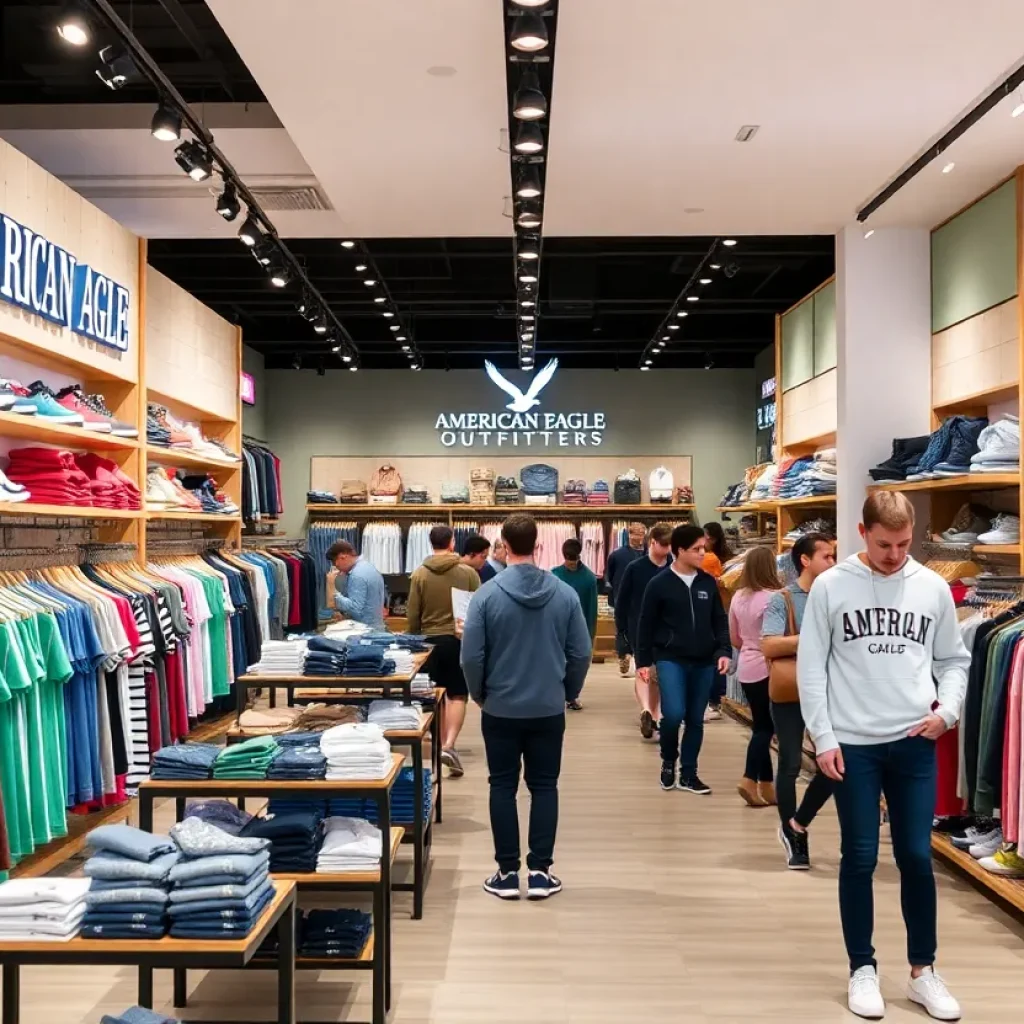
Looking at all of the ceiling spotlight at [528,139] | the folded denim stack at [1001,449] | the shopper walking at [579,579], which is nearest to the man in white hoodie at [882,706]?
the folded denim stack at [1001,449]

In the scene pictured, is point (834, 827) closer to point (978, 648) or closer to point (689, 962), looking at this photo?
point (978, 648)

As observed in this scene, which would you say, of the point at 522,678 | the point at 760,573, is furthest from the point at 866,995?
the point at 760,573

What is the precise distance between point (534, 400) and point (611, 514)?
1.91m

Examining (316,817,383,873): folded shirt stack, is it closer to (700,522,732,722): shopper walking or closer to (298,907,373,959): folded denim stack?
(298,907,373,959): folded denim stack

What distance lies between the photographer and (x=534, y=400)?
54.6 ft

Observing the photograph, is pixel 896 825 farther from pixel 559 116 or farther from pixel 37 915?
pixel 559 116

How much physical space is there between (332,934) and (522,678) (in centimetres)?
154

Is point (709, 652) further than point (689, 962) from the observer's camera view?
Yes

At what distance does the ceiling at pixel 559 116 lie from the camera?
4.93 metres

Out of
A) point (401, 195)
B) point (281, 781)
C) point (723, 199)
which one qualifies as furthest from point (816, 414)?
point (281, 781)

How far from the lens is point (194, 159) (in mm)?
6305

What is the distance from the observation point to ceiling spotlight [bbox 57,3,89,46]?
484 centimetres

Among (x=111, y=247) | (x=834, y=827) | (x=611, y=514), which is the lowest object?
(x=834, y=827)

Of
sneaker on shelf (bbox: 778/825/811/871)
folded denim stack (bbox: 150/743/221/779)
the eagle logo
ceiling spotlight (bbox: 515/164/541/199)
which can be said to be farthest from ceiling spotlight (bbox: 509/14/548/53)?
the eagle logo
